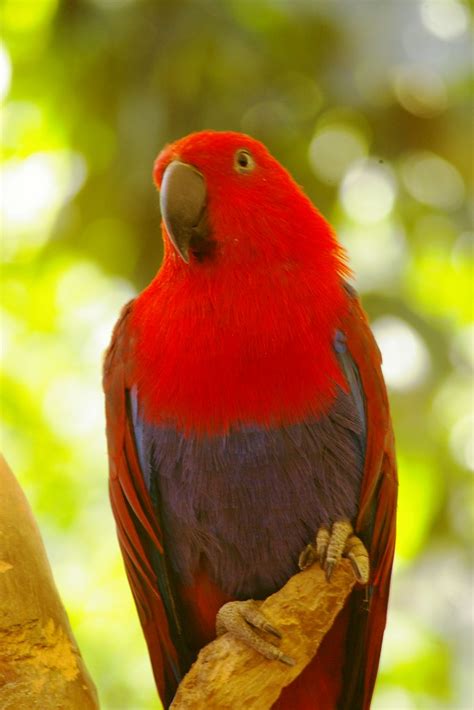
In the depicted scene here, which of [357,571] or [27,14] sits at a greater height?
[27,14]

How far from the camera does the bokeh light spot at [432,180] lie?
3.09 m

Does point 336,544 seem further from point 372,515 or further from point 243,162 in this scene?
point 243,162

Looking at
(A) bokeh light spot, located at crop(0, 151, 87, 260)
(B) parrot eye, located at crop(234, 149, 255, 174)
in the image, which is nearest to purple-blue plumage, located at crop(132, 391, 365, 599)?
(B) parrot eye, located at crop(234, 149, 255, 174)

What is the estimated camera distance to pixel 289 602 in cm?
160

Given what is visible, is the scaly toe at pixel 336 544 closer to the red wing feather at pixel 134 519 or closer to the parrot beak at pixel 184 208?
the red wing feather at pixel 134 519

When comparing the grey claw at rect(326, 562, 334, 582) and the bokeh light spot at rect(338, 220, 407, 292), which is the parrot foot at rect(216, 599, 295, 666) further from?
the bokeh light spot at rect(338, 220, 407, 292)

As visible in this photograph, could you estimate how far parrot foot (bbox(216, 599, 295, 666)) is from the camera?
1.57m

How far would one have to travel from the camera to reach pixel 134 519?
1825 mm

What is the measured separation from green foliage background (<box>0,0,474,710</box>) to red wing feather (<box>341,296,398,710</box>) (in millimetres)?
1076

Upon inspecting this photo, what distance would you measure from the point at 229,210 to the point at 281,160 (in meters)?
1.26

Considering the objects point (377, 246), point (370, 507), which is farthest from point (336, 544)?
point (377, 246)

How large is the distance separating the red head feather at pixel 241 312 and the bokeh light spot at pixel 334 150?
47.1 inches

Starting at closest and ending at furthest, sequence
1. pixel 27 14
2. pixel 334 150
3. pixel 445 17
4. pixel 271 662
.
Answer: pixel 271 662
pixel 445 17
pixel 27 14
pixel 334 150

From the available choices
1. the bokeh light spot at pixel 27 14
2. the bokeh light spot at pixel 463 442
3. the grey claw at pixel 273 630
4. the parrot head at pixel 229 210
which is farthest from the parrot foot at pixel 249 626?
the bokeh light spot at pixel 27 14
